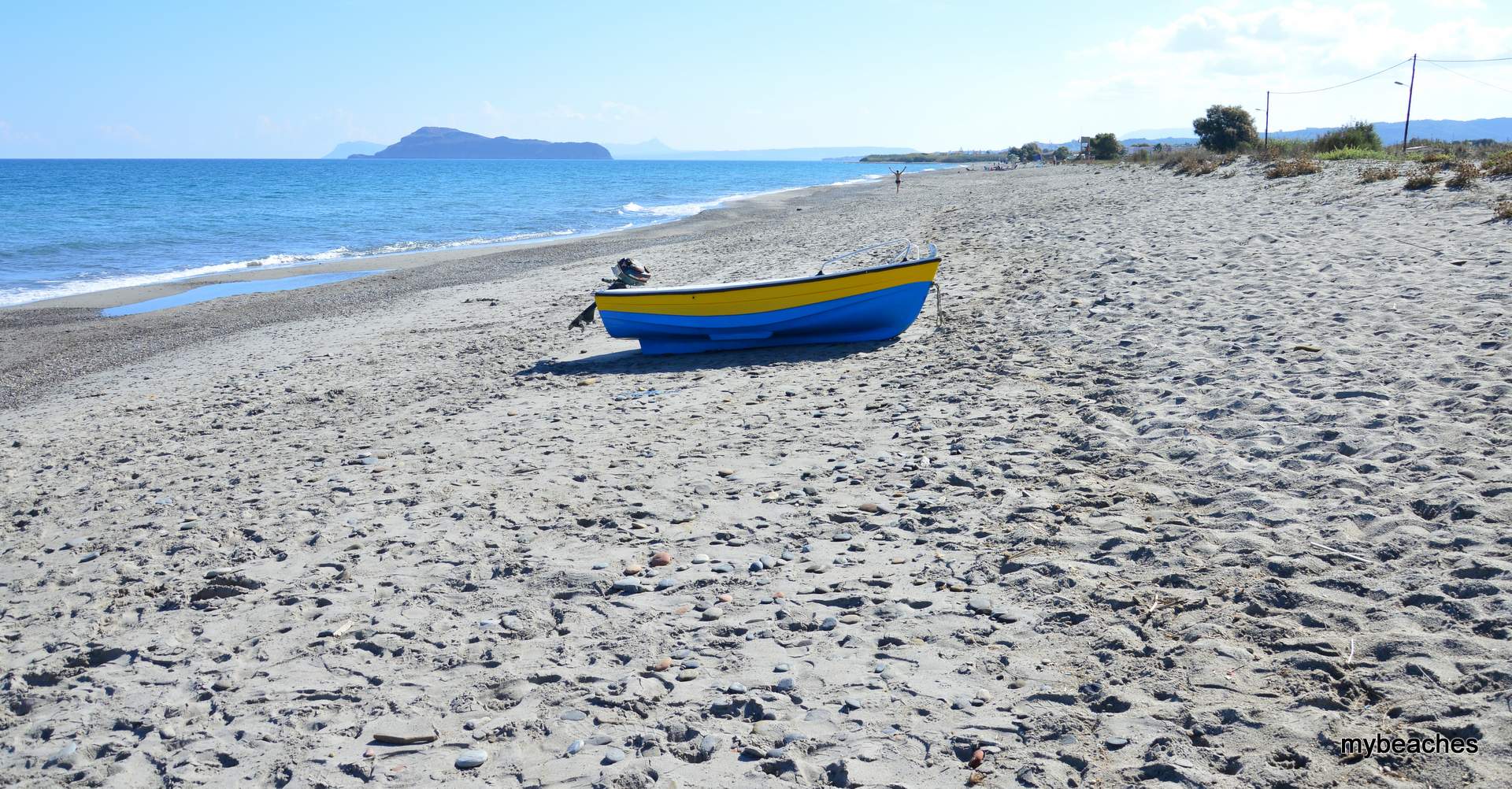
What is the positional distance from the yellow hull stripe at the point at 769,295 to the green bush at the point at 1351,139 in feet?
77.5

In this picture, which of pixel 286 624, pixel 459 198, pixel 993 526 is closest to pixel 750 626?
pixel 993 526

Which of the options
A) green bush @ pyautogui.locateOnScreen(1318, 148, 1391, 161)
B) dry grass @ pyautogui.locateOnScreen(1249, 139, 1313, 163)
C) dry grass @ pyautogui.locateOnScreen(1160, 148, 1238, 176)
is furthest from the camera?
dry grass @ pyautogui.locateOnScreen(1160, 148, 1238, 176)

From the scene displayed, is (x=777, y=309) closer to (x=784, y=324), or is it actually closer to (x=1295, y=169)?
(x=784, y=324)

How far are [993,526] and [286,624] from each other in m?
3.94

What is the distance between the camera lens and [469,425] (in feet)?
27.0

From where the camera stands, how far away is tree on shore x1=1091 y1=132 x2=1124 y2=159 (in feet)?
199

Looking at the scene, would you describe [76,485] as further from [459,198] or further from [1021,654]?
[459,198]

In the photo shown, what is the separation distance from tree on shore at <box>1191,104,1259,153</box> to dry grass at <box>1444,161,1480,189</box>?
102 ft

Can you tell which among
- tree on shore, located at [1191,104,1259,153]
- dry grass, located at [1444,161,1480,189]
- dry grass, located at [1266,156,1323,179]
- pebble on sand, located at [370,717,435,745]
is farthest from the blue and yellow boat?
tree on shore, located at [1191,104,1259,153]

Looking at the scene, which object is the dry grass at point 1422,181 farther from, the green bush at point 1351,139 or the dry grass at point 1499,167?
the green bush at point 1351,139

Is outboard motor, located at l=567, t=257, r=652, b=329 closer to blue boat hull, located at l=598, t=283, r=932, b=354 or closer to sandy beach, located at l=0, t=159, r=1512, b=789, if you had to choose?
blue boat hull, located at l=598, t=283, r=932, b=354

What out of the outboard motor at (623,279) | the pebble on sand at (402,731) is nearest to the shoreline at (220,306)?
the outboard motor at (623,279)

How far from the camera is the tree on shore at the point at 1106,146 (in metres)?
60.5

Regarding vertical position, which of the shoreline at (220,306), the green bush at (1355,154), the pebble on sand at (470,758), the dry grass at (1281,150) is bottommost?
the pebble on sand at (470,758)
